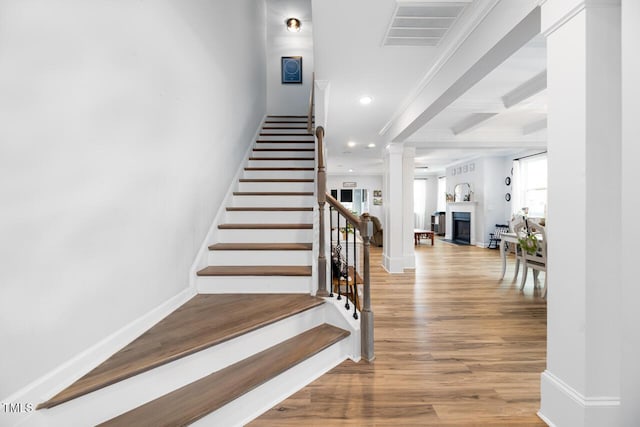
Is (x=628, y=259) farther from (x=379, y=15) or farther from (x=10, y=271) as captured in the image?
(x=10, y=271)

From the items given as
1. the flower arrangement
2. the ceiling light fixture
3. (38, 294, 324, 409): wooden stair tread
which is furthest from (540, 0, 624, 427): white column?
the ceiling light fixture

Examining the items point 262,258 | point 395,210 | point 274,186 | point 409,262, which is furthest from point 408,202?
point 262,258

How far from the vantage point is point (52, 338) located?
1.17 m

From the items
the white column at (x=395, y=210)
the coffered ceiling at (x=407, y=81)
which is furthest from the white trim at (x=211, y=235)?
the white column at (x=395, y=210)

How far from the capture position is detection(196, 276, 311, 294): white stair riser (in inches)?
90.7

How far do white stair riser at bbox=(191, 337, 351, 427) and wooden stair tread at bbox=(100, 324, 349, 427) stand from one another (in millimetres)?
41

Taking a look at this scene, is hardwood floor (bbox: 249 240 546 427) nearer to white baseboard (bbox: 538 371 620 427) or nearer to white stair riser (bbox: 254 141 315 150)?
white baseboard (bbox: 538 371 620 427)

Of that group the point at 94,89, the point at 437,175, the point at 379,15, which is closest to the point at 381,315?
the point at 379,15

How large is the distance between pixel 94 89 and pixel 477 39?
2.35 meters

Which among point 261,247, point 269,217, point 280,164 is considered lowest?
point 261,247

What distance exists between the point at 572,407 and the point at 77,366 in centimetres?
223

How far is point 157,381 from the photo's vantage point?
1.39 meters

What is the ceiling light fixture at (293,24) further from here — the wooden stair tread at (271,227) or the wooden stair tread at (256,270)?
the wooden stair tread at (256,270)

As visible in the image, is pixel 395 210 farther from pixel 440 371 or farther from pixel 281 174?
pixel 440 371
